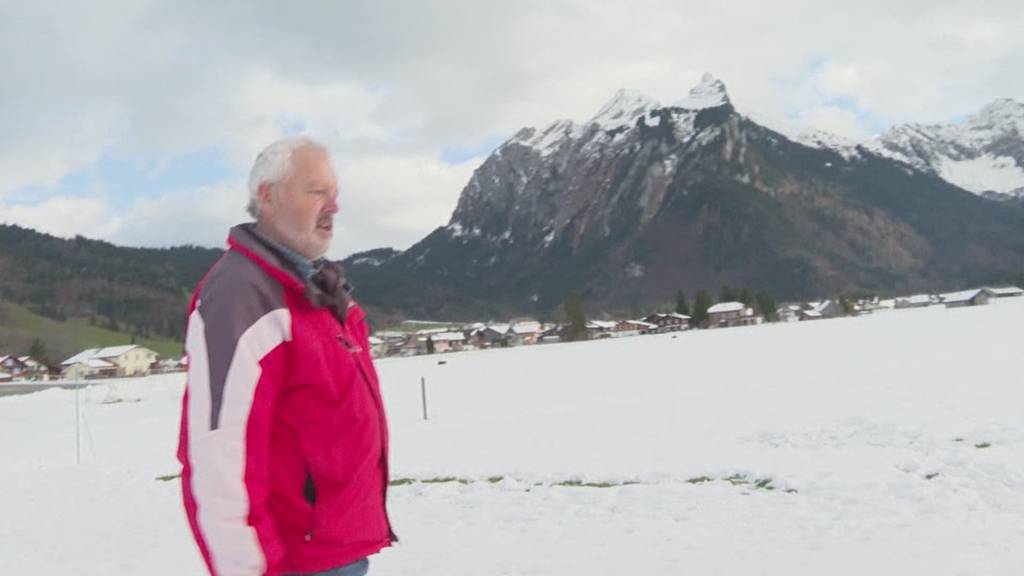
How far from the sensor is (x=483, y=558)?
726 cm

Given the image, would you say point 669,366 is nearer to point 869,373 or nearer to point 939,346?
point 939,346

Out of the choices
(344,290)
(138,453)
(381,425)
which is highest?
(344,290)

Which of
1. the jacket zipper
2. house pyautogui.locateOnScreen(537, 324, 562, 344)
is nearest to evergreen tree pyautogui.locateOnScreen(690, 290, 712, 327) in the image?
house pyautogui.locateOnScreen(537, 324, 562, 344)

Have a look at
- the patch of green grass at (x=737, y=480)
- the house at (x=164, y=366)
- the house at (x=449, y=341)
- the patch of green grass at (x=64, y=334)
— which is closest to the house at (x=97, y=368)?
the house at (x=164, y=366)

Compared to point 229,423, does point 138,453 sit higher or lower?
lower

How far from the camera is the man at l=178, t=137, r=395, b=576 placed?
7.52 ft

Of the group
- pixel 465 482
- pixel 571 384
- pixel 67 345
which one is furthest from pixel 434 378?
pixel 67 345

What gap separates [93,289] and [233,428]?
643 feet

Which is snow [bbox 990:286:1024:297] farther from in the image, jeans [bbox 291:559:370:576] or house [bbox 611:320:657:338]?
jeans [bbox 291:559:370:576]

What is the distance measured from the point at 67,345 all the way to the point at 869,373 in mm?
152151

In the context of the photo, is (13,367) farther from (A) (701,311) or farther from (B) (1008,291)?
(B) (1008,291)

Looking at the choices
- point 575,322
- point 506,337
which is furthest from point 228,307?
point 506,337

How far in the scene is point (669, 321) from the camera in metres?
131

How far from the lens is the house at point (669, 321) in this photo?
125812 mm
